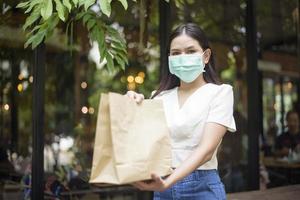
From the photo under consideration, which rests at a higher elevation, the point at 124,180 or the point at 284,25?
the point at 284,25

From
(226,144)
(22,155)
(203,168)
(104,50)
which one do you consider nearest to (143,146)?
(203,168)

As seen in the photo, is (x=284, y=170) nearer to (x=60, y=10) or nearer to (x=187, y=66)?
(x=60, y=10)

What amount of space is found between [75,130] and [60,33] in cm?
203

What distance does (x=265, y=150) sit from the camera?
297 inches

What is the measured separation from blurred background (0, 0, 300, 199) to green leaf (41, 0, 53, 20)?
1.87 m

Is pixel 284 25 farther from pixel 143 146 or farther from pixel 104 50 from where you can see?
pixel 143 146

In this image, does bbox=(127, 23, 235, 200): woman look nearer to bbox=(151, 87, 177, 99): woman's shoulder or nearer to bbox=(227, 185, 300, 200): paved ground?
bbox=(151, 87, 177, 99): woman's shoulder

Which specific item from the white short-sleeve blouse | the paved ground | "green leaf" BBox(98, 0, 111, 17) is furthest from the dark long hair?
the paved ground

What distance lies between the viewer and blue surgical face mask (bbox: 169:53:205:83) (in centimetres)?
199

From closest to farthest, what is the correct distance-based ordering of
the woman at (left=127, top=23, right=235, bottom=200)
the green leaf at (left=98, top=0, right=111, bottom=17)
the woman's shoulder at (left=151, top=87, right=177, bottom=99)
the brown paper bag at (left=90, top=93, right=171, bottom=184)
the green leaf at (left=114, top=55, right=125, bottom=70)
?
the brown paper bag at (left=90, top=93, right=171, bottom=184) < the woman at (left=127, top=23, right=235, bottom=200) < the woman's shoulder at (left=151, top=87, right=177, bottom=99) < the green leaf at (left=98, top=0, right=111, bottom=17) < the green leaf at (left=114, top=55, right=125, bottom=70)

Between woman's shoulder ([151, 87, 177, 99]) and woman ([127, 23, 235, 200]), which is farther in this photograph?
woman's shoulder ([151, 87, 177, 99])

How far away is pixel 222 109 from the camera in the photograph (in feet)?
6.27

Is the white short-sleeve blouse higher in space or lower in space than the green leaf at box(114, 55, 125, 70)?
lower

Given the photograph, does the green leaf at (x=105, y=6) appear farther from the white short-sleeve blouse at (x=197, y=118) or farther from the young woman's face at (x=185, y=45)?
the white short-sleeve blouse at (x=197, y=118)
